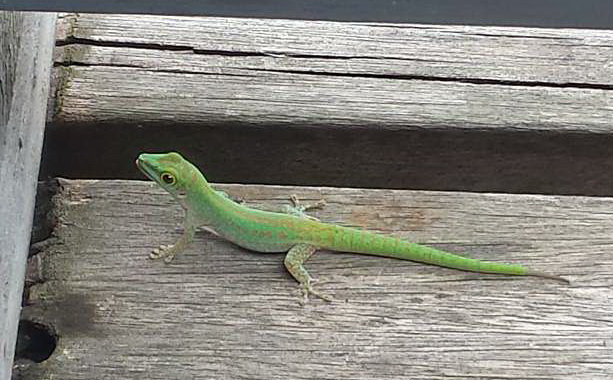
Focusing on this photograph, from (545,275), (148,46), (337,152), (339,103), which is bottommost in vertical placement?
(545,275)

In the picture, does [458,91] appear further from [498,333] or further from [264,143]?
[498,333]

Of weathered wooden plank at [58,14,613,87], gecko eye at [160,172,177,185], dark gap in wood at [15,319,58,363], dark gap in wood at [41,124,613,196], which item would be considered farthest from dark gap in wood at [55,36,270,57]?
dark gap in wood at [15,319,58,363]

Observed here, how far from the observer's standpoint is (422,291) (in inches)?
64.1

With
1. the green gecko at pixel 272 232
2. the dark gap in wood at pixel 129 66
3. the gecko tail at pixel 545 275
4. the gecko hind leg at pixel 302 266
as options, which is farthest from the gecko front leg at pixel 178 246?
the gecko tail at pixel 545 275

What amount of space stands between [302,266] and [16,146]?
1.86ft

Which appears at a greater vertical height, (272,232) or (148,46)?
(148,46)

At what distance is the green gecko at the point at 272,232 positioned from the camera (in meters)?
1.65

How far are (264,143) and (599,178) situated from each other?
0.75 m

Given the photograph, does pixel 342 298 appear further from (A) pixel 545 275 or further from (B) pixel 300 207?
(A) pixel 545 275

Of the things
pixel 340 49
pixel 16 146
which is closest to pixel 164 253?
pixel 16 146

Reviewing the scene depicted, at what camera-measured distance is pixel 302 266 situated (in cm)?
170

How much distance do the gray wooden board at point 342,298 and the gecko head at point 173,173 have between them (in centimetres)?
4

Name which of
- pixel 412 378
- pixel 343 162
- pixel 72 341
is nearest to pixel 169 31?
pixel 343 162

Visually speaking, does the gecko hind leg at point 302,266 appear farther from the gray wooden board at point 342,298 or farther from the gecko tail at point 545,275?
the gecko tail at point 545,275
